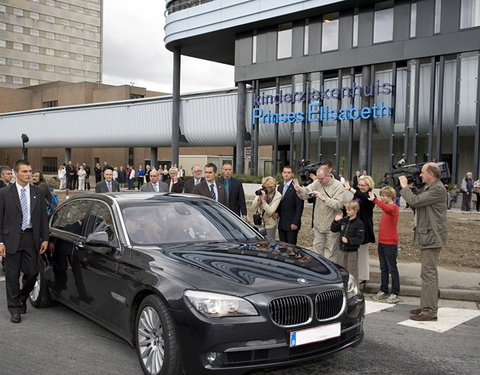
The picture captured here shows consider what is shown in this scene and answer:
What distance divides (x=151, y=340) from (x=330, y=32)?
82.0 ft

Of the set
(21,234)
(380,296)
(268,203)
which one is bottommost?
(380,296)

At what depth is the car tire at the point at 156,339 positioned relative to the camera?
3811mm

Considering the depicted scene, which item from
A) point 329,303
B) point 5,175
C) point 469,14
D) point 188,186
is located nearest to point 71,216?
point 329,303

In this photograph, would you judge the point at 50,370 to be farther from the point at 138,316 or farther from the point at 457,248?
the point at 457,248

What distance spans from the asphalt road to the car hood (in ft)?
2.35

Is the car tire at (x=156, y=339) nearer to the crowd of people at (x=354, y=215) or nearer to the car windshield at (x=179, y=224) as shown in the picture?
the car windshield at (x=179, y=224)

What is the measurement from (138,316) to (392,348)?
8.45 ft

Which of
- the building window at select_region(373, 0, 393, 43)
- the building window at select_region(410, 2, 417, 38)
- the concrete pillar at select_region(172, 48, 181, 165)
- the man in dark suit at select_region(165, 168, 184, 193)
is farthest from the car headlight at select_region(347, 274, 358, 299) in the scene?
the concrete pillar at select_region(172, 48, 181, 165)

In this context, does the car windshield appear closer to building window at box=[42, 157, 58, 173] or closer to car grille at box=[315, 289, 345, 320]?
car grille at box=[315, 289, 345, 320]

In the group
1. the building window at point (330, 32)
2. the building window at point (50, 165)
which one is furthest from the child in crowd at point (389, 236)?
the building window at point (50, 165)

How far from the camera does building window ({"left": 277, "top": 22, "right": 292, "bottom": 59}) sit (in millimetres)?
28422

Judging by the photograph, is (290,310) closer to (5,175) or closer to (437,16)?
(5,175)

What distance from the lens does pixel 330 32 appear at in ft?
87.1

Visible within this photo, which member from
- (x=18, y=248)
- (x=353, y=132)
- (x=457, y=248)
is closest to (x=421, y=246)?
(x=18, y=248)
